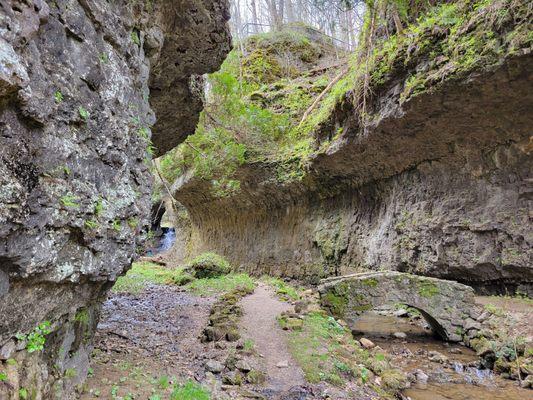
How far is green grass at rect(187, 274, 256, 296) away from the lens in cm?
1340

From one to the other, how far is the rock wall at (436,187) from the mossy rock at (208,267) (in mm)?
3533

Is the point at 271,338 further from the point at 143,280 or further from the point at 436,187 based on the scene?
the point at 143,280

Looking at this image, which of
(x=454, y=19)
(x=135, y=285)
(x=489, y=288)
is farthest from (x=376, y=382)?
(x=135, y=285)

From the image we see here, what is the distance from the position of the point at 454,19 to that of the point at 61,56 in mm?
8414

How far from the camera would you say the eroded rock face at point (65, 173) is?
2.83m

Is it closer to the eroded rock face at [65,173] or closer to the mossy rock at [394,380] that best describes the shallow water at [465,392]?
the mossy rock at [394,380]

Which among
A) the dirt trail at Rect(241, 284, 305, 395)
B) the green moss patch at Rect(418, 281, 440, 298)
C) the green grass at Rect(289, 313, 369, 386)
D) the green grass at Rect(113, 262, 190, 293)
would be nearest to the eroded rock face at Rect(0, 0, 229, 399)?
the dirt trail at Rect(241, 284, 305, 395)

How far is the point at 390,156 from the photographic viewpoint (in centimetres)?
1171

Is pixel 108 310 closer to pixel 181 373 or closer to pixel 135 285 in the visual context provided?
pixel 181 373

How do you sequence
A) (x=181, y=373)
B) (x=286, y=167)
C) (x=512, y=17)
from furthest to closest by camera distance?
(x=286, y=167) < (x=512, y=17) < (x=181, y=373)

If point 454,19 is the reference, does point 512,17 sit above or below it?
below

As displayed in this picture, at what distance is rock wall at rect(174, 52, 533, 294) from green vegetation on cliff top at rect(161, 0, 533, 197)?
1.17 feet

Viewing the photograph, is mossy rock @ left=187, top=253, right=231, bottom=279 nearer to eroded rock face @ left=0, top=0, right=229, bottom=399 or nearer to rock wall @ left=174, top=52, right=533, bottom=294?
rock wall @ left=174, top=52, right=533, bottom=294

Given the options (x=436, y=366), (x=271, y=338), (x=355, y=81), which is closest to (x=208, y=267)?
(x=271, y=338)
